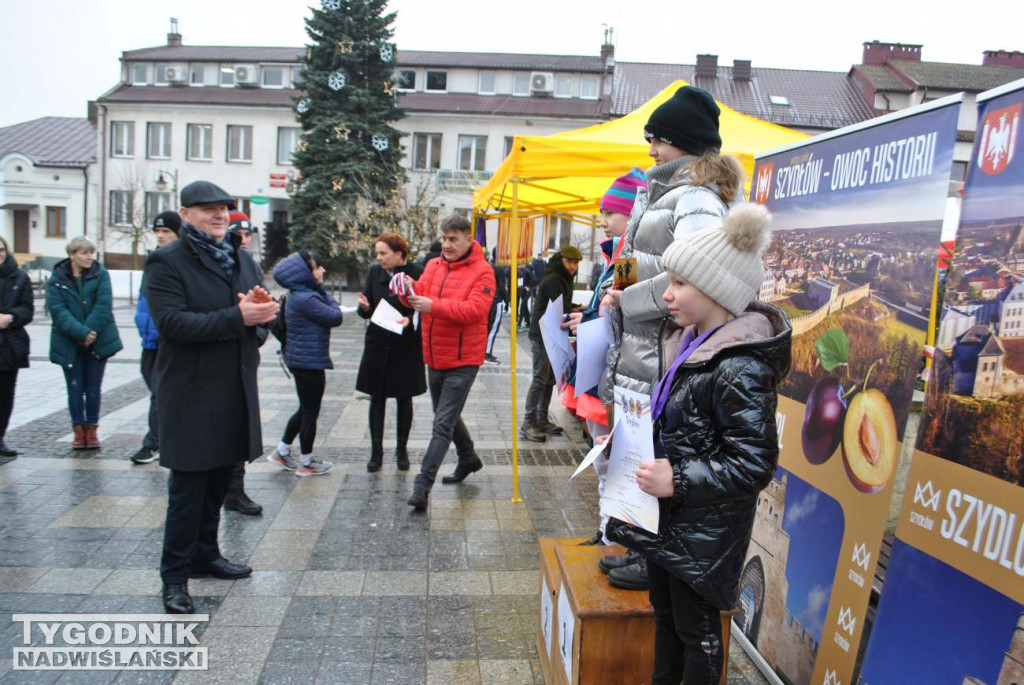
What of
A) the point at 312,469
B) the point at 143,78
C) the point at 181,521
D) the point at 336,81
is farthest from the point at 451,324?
the point at 143,78

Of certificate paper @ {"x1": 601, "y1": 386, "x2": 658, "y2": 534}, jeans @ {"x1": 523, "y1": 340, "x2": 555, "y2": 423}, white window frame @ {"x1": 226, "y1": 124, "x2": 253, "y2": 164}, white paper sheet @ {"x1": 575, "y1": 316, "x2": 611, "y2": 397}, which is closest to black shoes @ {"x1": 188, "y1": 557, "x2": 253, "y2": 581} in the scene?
white paper sheet @ {"x1": 575, "y1": 316, "x2": 611, "y2": 397}

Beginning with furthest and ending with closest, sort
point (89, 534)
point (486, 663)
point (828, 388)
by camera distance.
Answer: point (89, 534) → point (486, 663) → point (828, 388)

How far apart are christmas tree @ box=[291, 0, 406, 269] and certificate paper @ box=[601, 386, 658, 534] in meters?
27.2

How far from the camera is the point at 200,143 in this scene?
38.4 meters

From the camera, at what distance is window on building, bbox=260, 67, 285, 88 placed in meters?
39.3

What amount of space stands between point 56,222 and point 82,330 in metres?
41.2

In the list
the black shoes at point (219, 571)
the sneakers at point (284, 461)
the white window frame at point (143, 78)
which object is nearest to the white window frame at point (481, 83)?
the white window frame at point (143, 78)

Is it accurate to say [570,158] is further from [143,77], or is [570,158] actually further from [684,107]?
[143,77]

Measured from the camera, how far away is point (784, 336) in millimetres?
2039

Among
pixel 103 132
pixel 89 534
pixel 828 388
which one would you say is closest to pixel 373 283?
pixel 89 534

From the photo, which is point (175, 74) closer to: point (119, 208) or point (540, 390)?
point (119, 208)

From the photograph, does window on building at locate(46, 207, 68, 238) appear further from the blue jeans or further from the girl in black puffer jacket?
the girl in black puffer jacket

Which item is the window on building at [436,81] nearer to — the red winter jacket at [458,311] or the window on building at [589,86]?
the window on building at [589,86]

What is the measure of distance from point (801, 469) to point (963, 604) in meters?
0.94
